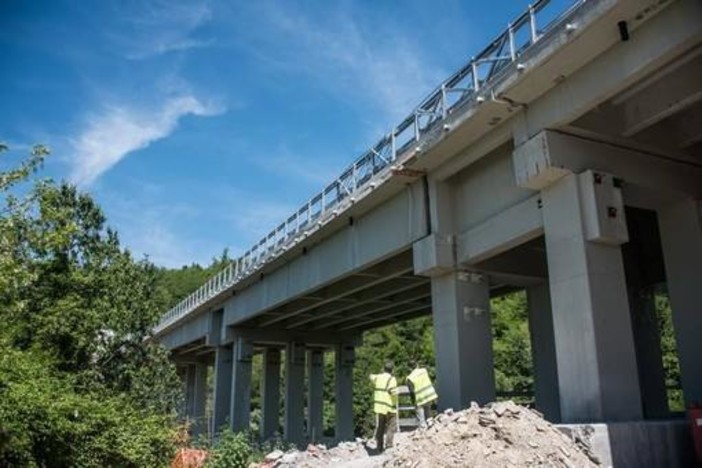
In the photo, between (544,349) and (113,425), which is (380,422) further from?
(544,349)

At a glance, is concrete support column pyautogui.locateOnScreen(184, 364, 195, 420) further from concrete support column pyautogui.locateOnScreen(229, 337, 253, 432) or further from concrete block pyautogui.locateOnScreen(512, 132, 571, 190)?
concrete block pyautogui.locateOnScreen(512, 132, 571, 190)

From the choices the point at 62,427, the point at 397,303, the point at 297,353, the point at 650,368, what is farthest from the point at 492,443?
the point at 297,353

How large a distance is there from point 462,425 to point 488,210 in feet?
21.7

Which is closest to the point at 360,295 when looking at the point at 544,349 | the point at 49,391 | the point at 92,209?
the point at 544,349

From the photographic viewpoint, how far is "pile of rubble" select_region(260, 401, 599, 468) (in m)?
9.48

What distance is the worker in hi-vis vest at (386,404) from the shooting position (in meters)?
13.2

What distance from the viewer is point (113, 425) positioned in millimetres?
13602

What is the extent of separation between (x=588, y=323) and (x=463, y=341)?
14.0ft

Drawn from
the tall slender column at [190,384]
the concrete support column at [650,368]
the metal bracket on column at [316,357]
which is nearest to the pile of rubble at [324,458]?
the concrete support column at [650,368]

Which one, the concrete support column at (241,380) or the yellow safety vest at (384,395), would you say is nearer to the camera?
the yellow safety vest at (384,395)

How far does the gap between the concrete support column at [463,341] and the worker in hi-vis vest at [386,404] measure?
2.11 meters

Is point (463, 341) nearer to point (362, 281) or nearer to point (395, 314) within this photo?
point (362, 281)

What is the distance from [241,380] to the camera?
112 ft

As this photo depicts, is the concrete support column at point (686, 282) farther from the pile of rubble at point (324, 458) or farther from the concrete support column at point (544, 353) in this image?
the pile of rubble at point (324, 458)
